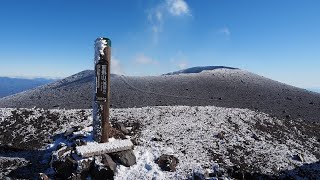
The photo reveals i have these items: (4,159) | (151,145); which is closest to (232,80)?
(151,145)

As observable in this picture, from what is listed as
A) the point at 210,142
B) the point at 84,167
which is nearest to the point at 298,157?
the point at 210,142

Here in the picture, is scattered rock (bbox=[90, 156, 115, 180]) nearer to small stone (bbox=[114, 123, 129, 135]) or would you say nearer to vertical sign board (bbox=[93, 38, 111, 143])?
vertical sign board (bbox=[93, 38, 111, 143])

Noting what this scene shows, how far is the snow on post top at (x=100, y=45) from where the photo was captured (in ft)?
50.9

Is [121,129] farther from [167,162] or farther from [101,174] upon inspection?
[101,174]

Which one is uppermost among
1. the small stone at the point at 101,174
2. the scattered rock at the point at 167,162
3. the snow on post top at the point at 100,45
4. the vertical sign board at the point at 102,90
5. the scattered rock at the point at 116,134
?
the snow on post top at the point at 100,45

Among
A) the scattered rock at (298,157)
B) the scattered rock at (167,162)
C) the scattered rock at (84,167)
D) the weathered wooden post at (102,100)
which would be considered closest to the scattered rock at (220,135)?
the scattered rock at (298,157)

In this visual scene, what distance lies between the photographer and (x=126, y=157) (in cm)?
1488

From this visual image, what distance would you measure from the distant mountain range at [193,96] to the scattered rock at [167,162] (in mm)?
20897

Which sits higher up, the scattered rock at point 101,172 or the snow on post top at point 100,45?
the snow on post top at point 100,45

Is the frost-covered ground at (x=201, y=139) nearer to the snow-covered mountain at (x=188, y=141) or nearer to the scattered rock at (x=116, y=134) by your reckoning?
the snow-covered mountain at (x=188, y=141)

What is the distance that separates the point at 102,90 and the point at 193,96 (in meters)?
29.6

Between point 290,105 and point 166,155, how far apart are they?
30144mm

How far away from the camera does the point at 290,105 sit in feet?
132

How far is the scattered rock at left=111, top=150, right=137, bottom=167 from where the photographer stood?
1473 centimetres
